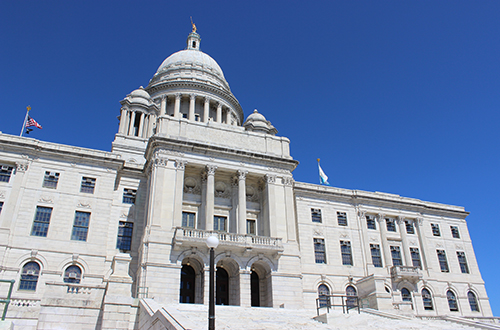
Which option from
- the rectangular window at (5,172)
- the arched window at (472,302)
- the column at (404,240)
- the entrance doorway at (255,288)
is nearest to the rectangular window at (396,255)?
the column at (404,240)

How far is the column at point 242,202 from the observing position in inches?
1328

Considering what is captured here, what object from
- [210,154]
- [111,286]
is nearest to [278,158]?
[210,154]

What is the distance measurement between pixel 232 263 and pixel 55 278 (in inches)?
523

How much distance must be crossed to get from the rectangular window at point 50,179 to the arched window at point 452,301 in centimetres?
→ 4030

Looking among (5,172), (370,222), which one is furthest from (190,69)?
(370,222)

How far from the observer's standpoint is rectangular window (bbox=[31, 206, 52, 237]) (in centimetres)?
3159

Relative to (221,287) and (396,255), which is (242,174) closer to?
(221,287)

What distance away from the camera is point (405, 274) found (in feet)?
134

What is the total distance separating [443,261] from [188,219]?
2950 cm

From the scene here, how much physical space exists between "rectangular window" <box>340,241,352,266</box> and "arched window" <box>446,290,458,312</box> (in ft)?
38.8

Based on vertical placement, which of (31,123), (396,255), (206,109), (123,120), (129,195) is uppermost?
(206,109)

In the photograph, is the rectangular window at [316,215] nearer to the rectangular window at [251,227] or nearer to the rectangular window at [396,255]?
the rectangular window at [251,227]

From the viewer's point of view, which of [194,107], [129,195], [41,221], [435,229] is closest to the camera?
[41,221]

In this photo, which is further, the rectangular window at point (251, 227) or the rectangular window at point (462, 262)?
the rectangular window at point (462, 262)
